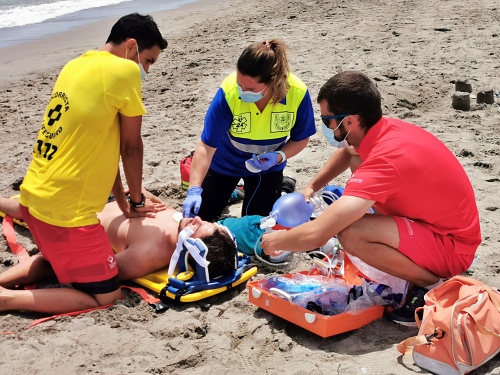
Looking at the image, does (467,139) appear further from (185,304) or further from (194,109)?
(185,304)

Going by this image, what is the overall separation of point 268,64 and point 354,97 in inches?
42.4

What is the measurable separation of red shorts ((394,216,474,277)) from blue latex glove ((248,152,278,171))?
56.2 inches

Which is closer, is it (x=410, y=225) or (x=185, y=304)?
(x=410, y=225)

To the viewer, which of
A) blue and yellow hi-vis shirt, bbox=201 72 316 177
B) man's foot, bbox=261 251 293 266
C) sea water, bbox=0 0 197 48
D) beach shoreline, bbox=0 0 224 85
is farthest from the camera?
sea water, bbox=0 0 197 48

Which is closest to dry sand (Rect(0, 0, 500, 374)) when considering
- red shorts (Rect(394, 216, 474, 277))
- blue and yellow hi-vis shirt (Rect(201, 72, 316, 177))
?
red shorts (Rect(394, 216, 474, 277))

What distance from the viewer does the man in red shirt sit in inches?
136

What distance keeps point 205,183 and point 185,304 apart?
1.33 meters

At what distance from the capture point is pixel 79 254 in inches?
153

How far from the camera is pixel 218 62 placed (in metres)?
9.20

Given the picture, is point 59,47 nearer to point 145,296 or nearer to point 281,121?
point 281,121

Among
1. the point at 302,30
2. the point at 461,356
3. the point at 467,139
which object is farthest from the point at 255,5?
the point at 461,356

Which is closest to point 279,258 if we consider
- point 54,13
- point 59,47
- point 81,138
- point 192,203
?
point 192,203

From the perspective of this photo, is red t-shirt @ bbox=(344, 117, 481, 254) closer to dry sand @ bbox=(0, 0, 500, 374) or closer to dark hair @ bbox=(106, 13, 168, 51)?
dry sand @ bbox=(0, 0, 500, 374)

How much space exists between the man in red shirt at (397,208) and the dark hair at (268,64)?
918mm
